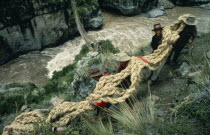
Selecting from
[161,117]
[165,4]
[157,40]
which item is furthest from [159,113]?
[165,4]

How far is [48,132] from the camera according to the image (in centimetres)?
302

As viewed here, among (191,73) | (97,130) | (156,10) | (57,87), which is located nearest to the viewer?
(97,130)

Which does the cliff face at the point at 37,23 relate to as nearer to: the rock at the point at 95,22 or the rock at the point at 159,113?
the rock at the point at 95,22

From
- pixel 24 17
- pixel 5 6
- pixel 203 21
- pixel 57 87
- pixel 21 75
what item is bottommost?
pixel 21 75

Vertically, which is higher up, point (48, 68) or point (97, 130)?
point (97, 130)

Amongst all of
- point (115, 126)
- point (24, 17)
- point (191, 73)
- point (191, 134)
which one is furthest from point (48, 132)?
point (24, 17)

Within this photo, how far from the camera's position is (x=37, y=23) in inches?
492

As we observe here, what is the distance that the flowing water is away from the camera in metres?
11.2

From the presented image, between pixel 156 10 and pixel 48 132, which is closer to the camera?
pixel 48 132

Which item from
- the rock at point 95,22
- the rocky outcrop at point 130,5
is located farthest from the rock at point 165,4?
the rock at point 95,22

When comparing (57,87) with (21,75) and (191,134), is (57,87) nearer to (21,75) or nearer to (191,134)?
(21,75)

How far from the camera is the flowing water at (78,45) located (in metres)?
11.2

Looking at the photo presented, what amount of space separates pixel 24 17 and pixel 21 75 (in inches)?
151

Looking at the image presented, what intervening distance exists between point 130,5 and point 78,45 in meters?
6.59
